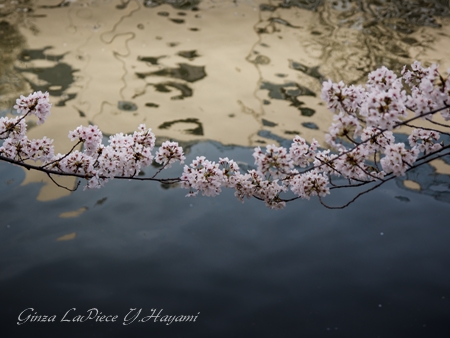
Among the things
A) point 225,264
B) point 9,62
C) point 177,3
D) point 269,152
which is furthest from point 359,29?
point 269,152

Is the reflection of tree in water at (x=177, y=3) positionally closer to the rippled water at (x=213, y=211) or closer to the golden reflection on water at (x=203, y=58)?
the golden reflection on water at (x=203, y=58)

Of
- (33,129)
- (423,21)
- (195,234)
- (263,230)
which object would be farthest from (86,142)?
(423,21)

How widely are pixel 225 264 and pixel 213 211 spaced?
55 centimetres

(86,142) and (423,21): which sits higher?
(86,142)

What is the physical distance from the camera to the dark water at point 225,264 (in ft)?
10.0

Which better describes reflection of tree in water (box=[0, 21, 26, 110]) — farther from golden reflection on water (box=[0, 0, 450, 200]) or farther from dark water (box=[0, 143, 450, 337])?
dark water (box=[0, 143, 450, 337])

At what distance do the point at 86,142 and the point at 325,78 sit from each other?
133 inches

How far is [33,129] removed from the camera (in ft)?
14.6

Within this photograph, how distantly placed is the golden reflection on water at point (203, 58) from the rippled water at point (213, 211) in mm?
20

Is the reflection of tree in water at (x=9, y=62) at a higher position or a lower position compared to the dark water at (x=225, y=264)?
higher

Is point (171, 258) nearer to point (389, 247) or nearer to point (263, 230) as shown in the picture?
point (263, 230)

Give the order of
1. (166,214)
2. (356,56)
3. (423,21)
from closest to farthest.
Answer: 1. (166,214)
2. (356,56)
3. (423,21)

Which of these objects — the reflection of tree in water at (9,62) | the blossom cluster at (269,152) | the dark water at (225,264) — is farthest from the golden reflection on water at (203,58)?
the blossom cluster at (269,152)

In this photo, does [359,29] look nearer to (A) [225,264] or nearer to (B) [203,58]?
(B) [203,58]
